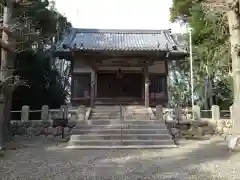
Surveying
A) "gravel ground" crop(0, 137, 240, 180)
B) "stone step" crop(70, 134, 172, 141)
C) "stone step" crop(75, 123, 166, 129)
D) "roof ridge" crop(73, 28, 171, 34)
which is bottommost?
"gravel ground" crop(0, 137, 240, 180)

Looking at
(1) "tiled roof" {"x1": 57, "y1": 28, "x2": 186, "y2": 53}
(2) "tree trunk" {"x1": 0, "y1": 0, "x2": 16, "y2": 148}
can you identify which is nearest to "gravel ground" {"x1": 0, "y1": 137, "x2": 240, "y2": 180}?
(2) "tree trunk" {"x1": 0, "y1": 0, "x2": 16, "y2": 148}

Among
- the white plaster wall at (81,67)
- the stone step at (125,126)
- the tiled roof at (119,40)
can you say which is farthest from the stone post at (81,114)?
the white plaster wall at (81,67)

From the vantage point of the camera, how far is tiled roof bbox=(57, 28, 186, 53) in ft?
54.9

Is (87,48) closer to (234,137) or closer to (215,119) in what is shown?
(215,119)

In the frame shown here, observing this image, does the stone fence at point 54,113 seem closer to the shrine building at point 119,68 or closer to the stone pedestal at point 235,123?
the shrine building at point 119,68

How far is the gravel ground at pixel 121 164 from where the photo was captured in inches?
245

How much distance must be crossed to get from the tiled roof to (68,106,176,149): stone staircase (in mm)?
5357

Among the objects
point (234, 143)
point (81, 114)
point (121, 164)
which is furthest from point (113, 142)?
point (234, 143)

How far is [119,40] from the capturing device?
1941cm

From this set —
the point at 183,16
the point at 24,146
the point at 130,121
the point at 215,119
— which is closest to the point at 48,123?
the point at 24,146

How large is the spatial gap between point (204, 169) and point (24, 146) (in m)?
6.69

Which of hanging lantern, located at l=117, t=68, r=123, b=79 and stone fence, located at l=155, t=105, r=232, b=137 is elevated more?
hanging lantern, located at l=117, t=68, r=123, b=79

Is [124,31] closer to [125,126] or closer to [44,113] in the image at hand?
[44,113]

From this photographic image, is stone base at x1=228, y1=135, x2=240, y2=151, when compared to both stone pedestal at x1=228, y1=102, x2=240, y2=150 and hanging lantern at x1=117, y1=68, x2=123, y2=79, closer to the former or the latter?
stone pedestal at x1=228, y1=102, x2=240, y2=150
